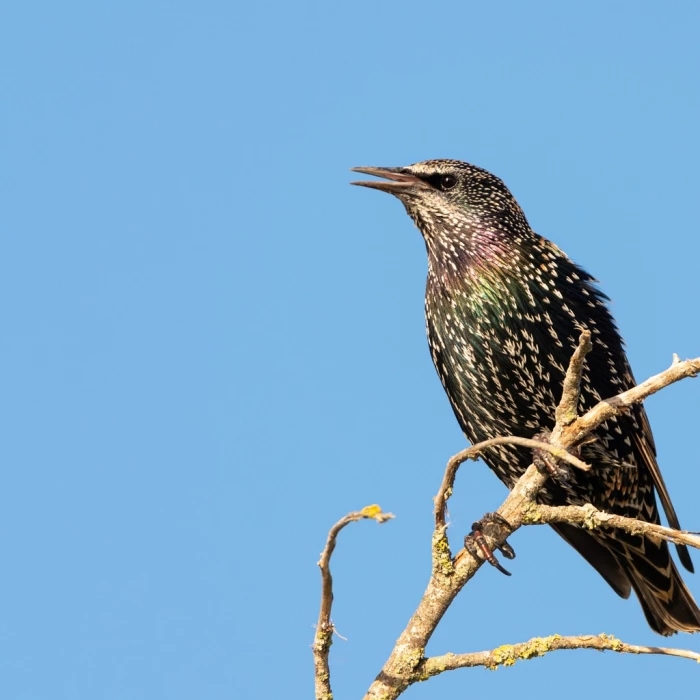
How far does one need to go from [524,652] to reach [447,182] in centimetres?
331

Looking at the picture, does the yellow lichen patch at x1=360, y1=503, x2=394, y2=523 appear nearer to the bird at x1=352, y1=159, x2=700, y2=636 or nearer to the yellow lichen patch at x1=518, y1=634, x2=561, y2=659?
the yellow lichen patch at x1=518, y1=634, x2=561, y2=659

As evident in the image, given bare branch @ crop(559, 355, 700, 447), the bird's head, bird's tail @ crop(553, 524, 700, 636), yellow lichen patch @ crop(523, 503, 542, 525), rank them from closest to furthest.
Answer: bare branch @ crop(559, 355, 700, 447)
yellow lichen patch @ crop(523, 503, 542, 525)
bird's tail @ crop(553, 524, 700, 636)
the bird's head

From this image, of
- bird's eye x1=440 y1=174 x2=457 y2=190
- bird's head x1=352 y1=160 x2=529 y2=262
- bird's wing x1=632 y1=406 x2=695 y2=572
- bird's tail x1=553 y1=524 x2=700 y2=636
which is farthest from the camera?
bird's eye x1=440 y1=174 x2=457 y2=190

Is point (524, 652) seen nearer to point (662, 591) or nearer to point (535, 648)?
point (535, 648)

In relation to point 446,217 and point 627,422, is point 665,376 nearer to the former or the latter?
point 627,422

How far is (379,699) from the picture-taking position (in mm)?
3842

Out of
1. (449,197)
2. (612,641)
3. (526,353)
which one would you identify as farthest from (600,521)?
(449,197)

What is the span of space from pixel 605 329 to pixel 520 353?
664 millimetres

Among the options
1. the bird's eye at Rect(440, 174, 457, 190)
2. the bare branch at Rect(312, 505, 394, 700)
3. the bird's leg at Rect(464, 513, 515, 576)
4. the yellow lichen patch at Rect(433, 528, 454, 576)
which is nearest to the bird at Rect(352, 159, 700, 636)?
the bird's eye at Rect(440, 174, 457, 190)

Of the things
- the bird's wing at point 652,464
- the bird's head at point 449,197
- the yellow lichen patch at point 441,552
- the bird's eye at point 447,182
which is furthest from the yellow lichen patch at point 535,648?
the bird's eye at point 447,182

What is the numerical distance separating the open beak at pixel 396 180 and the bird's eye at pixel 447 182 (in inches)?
3.3

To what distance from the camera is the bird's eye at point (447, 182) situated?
649 centimetres

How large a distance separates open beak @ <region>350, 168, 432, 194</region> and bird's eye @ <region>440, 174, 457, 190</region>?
83 millimetres

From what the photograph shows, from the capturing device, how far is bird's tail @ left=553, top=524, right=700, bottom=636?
6.14 meters
